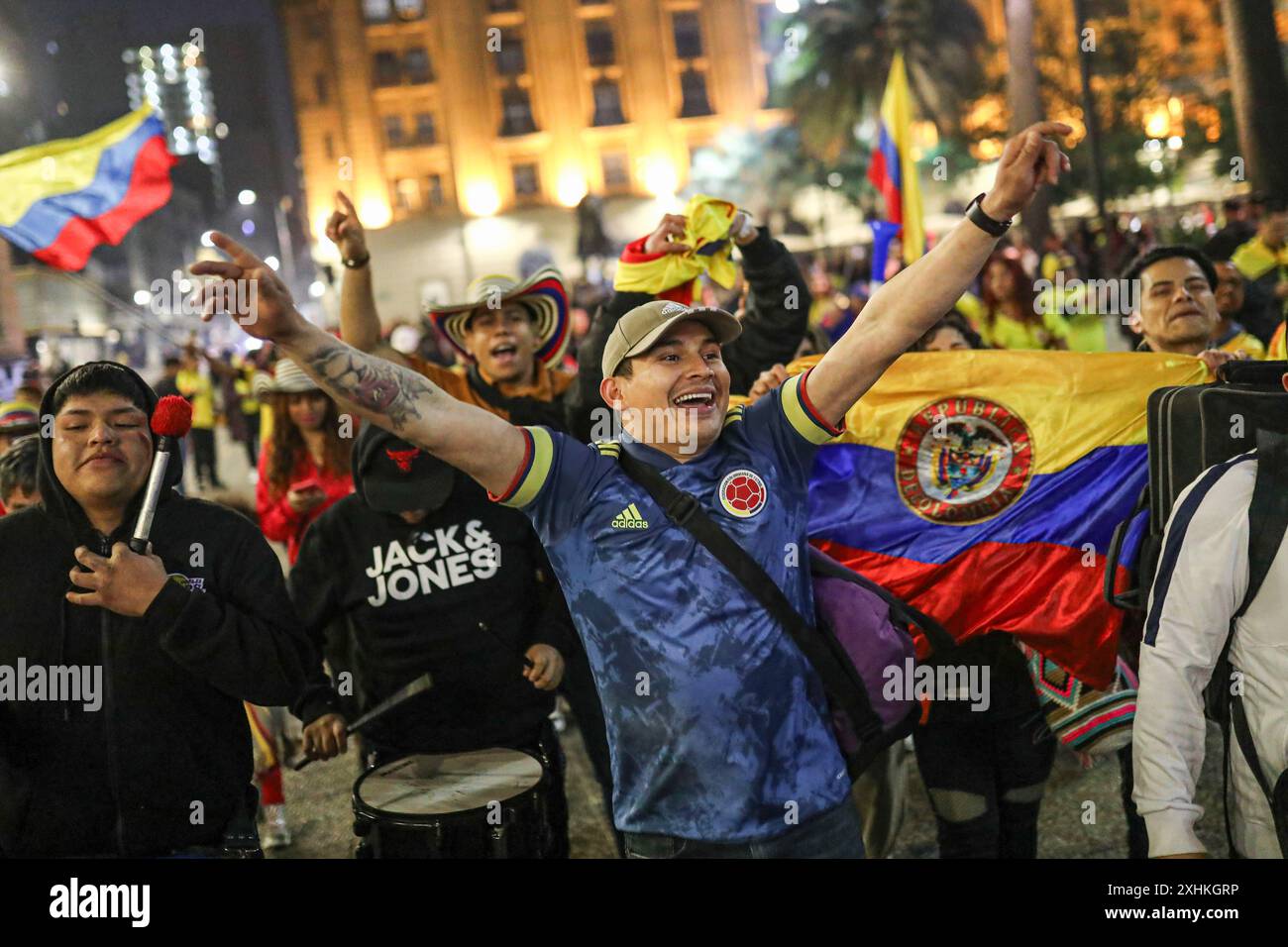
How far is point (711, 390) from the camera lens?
9.14ft

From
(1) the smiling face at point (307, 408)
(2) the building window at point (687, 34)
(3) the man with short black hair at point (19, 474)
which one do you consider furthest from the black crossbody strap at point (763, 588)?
(2) the building window at point (687, 34)

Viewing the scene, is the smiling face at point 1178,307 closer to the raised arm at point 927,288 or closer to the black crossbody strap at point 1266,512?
the black crossbody strap at point 1266,512

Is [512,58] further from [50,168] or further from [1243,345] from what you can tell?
[1243,345]

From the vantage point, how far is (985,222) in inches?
100.0

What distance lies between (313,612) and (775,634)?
6.18 feet

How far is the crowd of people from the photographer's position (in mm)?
2637

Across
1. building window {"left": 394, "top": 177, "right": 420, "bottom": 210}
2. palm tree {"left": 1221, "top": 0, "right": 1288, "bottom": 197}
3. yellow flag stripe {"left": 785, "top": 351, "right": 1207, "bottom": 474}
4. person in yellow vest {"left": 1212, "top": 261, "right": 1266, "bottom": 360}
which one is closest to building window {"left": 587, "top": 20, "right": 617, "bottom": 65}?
building window {"left": 394, "top": 177, "right": 420, "bottom": 210}

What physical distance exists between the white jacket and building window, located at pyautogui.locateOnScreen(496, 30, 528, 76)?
1980 inches

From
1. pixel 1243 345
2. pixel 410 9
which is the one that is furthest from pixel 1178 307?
pixel 410 9

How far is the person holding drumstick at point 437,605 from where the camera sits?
12.4ft

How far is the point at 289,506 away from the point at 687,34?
50.4m

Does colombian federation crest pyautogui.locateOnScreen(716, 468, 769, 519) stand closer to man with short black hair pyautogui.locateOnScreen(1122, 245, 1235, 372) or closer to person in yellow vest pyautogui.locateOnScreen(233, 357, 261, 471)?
man with short black hair pyautogui.locateOnScreen(1122, 245, 1235, 372)
